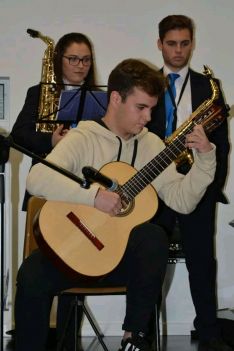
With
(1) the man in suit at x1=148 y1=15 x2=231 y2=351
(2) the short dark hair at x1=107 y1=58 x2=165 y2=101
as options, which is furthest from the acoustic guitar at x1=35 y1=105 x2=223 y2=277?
(1) the man in suit at x1=148 y1=15 x2=231 y2=351

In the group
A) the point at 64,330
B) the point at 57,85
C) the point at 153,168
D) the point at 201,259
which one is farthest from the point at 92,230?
the point at 57,85

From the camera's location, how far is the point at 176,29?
336 cm

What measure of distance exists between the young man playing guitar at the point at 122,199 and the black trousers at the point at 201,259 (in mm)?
627

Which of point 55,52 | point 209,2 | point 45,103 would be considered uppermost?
point 209,2

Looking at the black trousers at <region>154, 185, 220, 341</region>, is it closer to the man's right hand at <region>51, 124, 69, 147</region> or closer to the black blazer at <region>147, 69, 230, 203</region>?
the black blazer at <region>147, 69, 230, 203</region>

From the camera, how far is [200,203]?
10.4ft

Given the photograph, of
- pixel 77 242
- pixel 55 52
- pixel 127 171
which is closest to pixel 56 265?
pixel 77 242

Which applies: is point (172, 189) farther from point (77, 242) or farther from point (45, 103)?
point (45, 103)

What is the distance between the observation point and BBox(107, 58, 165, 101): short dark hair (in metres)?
2.39

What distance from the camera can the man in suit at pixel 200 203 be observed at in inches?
122

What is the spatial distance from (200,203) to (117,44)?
1185 mm

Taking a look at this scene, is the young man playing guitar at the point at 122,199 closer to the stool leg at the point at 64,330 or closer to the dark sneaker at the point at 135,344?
the dark sneaker at the point at 135,344

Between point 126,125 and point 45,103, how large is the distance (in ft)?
3.05

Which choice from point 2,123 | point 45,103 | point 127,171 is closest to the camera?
point 127,171
